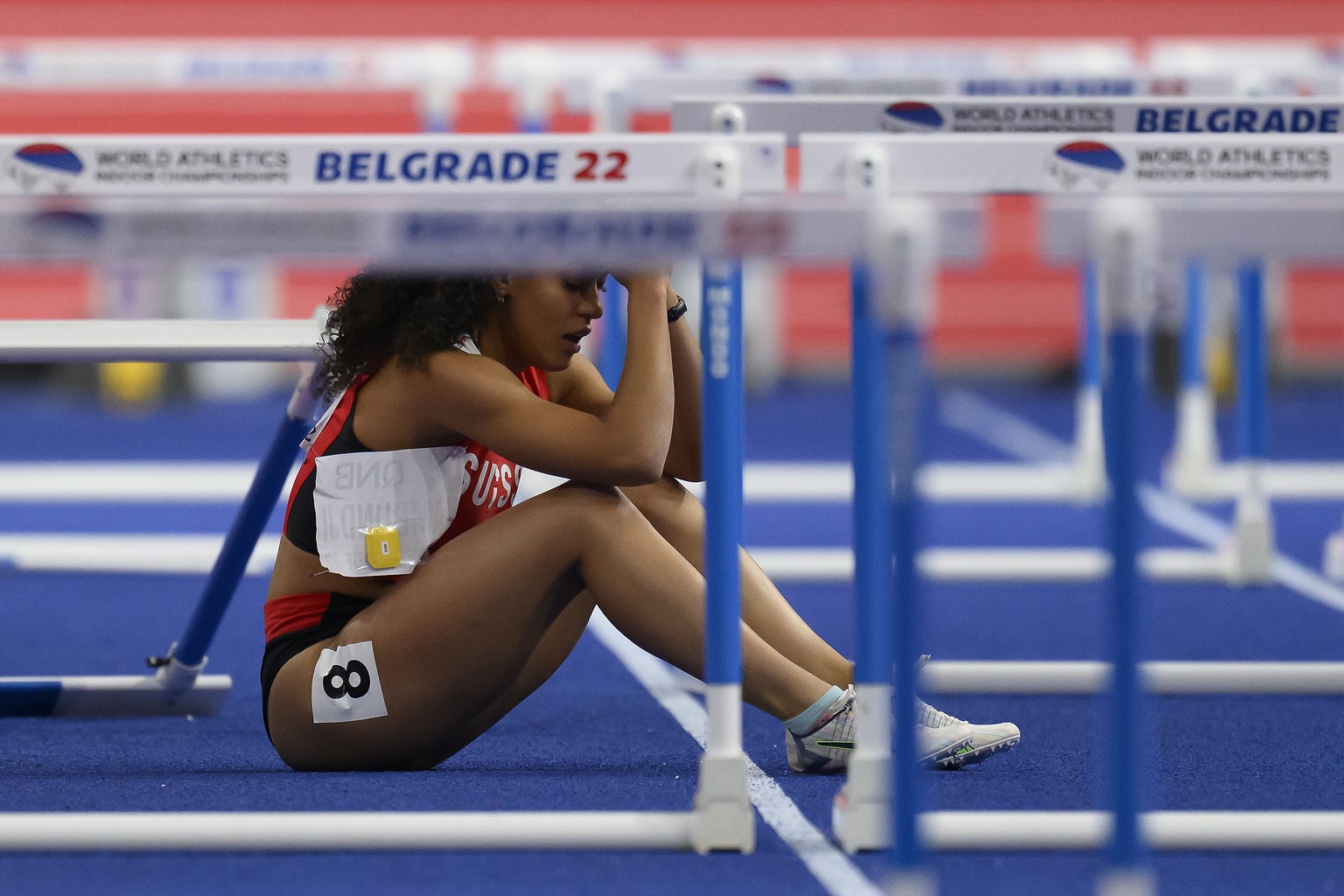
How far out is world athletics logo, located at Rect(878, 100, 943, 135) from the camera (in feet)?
12.4

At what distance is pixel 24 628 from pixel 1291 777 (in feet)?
11.2

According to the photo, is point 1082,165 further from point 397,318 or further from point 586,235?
point 397,318

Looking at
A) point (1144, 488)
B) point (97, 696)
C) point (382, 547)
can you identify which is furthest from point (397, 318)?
point (1144, 488)

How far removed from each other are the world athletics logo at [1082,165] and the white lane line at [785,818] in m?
1.07

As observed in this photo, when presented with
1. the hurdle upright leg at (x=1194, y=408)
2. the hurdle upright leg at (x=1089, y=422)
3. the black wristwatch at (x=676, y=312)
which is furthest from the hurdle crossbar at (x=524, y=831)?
the hurdle upright leg at (x=1089, y=422)

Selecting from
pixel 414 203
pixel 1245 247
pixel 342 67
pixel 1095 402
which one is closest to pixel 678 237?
pixel 414 203

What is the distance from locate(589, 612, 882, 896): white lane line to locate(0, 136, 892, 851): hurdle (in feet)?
0.41

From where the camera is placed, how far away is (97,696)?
13.1 ft

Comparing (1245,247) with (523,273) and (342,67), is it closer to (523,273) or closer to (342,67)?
(523,273)

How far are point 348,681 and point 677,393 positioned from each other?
0.80 m

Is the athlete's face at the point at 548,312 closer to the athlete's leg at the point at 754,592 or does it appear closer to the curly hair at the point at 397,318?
the curly hair at the point at 397,318

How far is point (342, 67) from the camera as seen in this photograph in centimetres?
705

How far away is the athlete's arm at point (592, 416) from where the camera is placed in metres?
2.98

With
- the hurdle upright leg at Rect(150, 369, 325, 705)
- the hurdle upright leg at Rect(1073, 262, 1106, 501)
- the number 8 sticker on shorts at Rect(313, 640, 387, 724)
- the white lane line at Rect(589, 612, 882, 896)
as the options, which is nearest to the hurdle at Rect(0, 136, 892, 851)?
the white lane line at Rect(589, 612, 882, 896)
